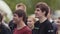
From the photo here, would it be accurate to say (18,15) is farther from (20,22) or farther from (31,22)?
(31,22)

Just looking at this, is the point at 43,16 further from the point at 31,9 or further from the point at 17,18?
the point at 31,9

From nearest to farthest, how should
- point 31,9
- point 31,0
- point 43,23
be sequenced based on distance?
point 43,23, point 31,9, point 31,0

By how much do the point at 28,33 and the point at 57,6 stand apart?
1714 cm

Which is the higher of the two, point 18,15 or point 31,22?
point 18,15

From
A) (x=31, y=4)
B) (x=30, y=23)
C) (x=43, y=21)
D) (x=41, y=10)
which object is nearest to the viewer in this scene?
(x=43, y=21)

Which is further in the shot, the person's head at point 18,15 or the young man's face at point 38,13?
the person's head at point 18,15

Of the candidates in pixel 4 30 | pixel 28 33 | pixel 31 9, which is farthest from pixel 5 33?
pixel 31 9

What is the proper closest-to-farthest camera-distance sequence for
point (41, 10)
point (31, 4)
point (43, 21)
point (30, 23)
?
point (43, 21) < point (41, 10) < point (30, 23) < point (31, 4)

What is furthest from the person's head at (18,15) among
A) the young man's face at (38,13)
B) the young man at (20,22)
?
the young man's face at (38,13)

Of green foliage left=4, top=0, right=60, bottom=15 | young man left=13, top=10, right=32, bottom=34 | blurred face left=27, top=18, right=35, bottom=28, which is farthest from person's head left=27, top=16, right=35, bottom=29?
green foliage left=4, top=0, right=60, bottom=15

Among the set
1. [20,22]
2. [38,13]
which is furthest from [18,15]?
[38,13]

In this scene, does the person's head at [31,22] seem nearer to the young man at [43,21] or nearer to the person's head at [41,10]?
the young man at [43,21]

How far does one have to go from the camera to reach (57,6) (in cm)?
2344

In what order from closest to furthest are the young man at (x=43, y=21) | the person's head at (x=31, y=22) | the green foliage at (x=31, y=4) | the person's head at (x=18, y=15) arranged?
the young man at (x=43, y=21) < the person's head at (x=18, y=15) < the person's head at (x=31, y=22) < the green foliage at (x=31, y=4)
